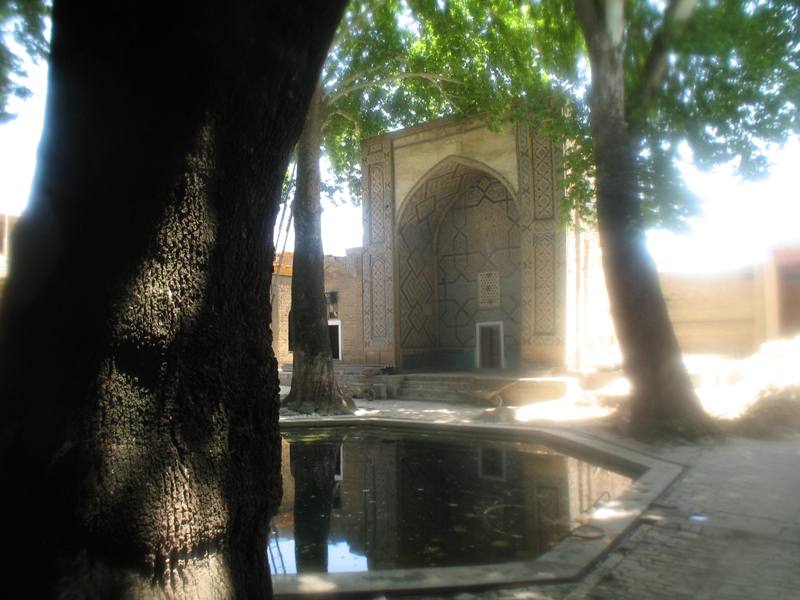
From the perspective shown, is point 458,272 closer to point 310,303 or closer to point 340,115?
point 340,115

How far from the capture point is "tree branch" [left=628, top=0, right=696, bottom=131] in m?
6.79

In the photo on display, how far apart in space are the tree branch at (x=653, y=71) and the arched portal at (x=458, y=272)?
6.74 meters

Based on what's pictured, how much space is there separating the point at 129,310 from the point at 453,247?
45.6 feet

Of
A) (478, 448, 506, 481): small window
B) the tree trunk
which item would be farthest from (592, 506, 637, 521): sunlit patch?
the tree trunk

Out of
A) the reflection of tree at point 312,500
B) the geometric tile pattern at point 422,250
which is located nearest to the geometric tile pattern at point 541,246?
the geometric tile pattern at point 422,250

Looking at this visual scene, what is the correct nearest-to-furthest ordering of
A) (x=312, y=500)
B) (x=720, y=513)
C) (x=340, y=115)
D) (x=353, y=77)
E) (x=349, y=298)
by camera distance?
(x=720, y=513), (x=312, y=500), (x=353, y=77), (x=340, y=115), (x=349, y=298)

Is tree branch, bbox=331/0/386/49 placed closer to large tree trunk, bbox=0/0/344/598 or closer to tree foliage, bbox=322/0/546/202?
tree foliage, bbox=322/0/546/202

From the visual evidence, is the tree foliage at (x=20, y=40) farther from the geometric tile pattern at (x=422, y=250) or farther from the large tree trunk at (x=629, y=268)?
the geometric tile pattern at (x=422, y=250)

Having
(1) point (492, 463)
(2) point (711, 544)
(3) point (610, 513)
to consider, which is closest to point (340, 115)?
(1) point (492, 463)

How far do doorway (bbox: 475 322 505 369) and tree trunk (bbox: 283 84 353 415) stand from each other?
494cm

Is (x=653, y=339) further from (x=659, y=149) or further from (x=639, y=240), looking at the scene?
(x=659, y=149)

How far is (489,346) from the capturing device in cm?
1459

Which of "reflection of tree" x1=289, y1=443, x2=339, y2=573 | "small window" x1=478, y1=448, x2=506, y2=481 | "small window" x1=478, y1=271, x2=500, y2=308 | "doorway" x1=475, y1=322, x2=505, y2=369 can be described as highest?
"small window" x1=478, y1=271, x2=500, y2=308

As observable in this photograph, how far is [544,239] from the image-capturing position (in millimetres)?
12367
